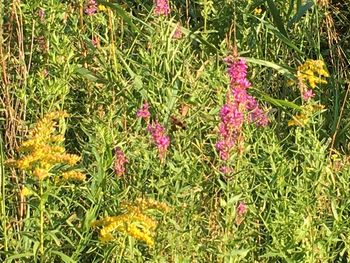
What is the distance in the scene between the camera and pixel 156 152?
3148mm

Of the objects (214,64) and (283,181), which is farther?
(214,64)

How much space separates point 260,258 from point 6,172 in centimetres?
107

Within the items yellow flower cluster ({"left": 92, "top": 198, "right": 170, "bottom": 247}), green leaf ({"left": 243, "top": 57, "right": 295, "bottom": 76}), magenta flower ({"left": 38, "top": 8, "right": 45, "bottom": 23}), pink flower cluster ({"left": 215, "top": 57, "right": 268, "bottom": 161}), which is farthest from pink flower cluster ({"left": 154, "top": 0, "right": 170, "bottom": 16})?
yellow flower cluster ({"left": 92, "top": 198, "right": 170, "bottom": 247})

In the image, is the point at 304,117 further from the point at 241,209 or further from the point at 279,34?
the point at 279,34

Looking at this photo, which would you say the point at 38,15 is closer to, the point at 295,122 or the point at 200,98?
the point at 200,98

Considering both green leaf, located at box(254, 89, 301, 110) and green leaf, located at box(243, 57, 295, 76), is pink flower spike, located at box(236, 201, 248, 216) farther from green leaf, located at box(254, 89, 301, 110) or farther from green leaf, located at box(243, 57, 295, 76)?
green leaf, located at box(243, 57, 295, 76)

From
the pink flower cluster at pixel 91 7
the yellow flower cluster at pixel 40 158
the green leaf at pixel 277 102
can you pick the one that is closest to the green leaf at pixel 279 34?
the green leaf at pixel 277 102

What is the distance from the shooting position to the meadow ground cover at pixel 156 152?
280cm

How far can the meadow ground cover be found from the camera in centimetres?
280

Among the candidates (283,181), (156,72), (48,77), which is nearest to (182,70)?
(156,72)

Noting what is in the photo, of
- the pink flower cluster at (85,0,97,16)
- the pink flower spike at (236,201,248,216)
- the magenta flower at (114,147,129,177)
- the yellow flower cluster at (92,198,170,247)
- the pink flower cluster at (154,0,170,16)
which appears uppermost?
the pink flower cluster at (154,0,170,16)

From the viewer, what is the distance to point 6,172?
3459 millimetres

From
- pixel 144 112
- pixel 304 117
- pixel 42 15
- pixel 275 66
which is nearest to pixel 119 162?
pixel 144 112

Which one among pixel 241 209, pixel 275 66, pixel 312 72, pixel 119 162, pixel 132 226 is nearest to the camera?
pixel 132 226
